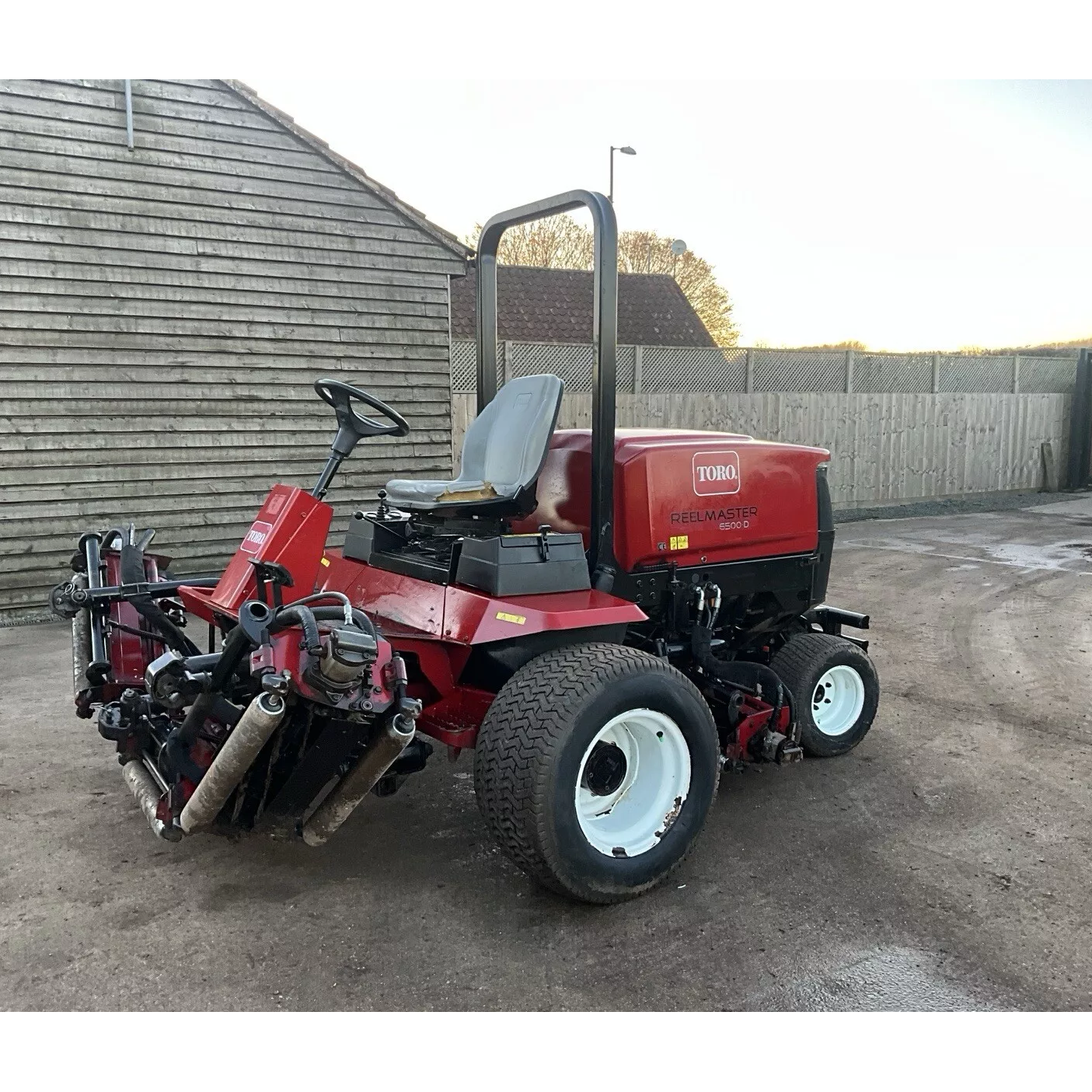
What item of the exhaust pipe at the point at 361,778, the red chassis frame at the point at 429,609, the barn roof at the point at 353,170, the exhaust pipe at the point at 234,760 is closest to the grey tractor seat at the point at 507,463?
the red chassis frame at the point at 429,609

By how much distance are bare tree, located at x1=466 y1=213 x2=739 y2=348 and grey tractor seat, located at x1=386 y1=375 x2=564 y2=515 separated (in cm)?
2276

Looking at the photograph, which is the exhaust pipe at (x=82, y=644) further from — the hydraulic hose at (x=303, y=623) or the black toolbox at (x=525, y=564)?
the black toolbox at (x=525, y=564)

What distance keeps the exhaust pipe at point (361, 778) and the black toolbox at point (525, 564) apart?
2.22ft

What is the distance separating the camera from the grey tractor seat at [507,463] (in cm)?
353

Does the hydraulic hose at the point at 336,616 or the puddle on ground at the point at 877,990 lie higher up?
the hydraulic hose at the point at 336,616

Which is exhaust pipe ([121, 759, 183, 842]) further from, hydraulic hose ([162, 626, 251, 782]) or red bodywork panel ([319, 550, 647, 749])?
red bodywork panel ([319, 550, 647, 749])

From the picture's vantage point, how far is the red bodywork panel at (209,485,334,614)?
339cm

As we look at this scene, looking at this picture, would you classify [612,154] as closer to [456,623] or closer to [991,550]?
[991,550]

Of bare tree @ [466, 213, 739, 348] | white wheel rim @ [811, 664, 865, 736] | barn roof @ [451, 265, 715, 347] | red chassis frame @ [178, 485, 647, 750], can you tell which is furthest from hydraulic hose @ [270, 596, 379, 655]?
bare tree @ [466, 213, 739, 348]

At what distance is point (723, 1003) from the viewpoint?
257 cm

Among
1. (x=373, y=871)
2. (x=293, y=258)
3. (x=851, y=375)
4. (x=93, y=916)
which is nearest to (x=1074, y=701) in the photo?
(x=373, y=871)

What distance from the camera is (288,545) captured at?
134 inches

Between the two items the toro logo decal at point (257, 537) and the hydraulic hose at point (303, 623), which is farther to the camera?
the toro logo decal at point (257, 537)
